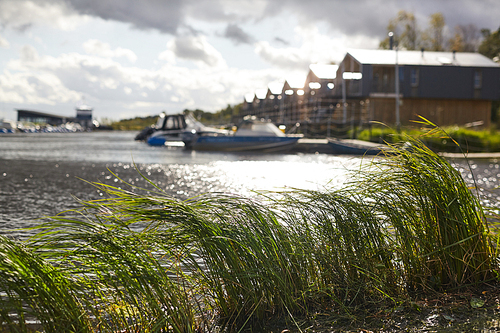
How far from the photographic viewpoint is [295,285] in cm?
300

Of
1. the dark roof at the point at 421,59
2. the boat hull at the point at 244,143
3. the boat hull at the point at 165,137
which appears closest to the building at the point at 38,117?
the boat hull at the point at 165,137

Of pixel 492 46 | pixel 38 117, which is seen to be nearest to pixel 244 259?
pixel 492 46

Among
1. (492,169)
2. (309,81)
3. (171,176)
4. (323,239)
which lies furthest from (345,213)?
(309,81)

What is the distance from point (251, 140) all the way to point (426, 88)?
19872 millimetres

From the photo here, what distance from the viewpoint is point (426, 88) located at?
39688mm

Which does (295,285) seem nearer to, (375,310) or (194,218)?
(375,310)

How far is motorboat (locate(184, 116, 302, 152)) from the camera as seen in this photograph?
28.8 meters

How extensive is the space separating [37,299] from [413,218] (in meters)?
2.69

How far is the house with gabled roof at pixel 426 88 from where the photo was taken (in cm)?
3947

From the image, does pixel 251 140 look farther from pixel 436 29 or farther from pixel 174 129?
pixel 436 29

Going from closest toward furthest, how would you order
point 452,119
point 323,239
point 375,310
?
point 375,310 → point 323,239 → point 452,119

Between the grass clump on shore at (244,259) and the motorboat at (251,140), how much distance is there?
2510 centimetres

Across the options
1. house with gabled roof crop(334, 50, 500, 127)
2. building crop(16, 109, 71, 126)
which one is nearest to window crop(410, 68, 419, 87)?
house with gabled roof crop(334, 50, 500, 127)

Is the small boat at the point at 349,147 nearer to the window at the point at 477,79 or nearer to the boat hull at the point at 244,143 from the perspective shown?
the boat hull at the point at 244,143
